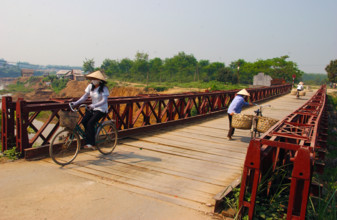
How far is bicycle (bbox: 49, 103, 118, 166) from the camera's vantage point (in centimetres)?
502

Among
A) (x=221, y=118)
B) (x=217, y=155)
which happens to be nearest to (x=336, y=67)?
(x=221, y=118)

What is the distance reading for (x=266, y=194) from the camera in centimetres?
389

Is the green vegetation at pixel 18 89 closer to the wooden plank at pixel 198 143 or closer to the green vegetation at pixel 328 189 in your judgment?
the green vegetation at pixel 328 189

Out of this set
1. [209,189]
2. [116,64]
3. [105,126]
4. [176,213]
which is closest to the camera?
[176,213]

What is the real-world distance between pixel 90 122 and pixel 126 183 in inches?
61.0

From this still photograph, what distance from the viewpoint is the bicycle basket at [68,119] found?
188 inches

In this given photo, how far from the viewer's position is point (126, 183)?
4320 millimetres

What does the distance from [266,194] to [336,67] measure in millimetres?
88978

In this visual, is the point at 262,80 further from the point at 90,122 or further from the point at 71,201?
the point at 71,201

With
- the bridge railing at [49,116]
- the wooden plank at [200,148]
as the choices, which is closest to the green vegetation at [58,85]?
the bridge railing at [49,116]

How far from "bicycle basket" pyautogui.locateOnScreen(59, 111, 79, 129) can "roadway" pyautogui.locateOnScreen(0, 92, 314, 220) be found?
717 mm

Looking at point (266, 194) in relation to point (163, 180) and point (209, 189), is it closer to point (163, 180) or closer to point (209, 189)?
point (209, 189)

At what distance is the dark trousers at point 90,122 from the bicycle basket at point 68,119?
0.35m

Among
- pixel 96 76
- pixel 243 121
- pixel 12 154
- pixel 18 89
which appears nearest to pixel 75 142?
pixel 12 154
